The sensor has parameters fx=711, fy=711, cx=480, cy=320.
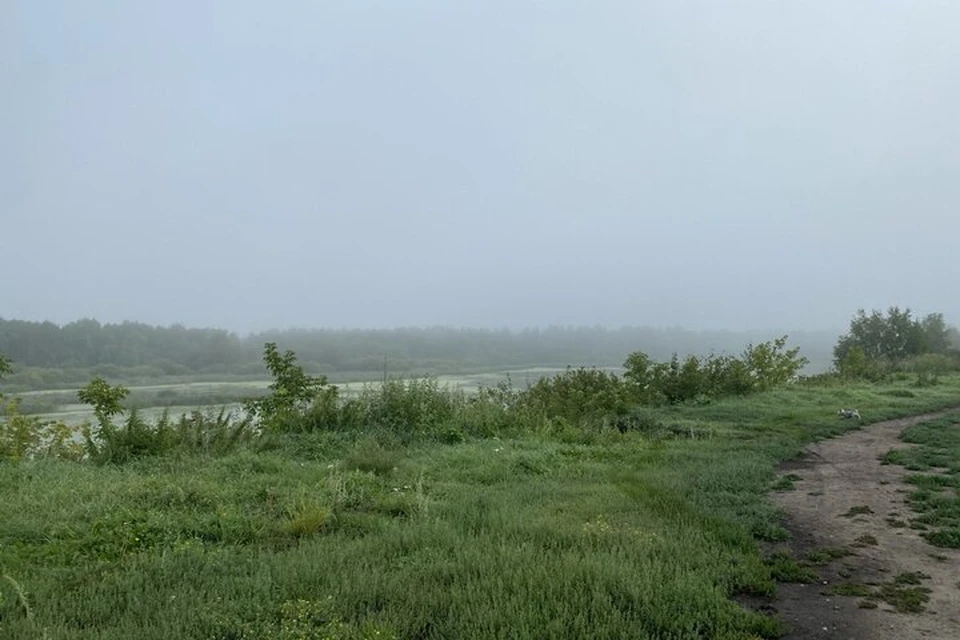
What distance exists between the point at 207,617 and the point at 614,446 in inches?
308

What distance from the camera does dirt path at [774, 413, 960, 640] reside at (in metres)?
4.04

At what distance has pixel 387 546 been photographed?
511 centimetres

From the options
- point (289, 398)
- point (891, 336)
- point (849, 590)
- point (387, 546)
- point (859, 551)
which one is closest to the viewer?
point (849, 590)

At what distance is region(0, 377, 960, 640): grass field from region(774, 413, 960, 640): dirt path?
0.26 metres

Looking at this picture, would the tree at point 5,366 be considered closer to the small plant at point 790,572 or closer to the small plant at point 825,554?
the small plant at point 790,572

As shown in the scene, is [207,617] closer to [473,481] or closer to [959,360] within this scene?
[473,481]

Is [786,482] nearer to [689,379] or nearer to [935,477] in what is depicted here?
[935,477]

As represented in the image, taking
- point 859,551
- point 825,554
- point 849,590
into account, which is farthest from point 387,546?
point 859,551

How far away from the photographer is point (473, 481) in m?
8.08

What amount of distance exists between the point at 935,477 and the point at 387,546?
640cm

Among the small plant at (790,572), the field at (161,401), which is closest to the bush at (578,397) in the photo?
the field at (161,401)

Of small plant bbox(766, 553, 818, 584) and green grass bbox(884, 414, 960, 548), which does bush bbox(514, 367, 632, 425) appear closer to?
green grass bbox(884, 414, 960, 548)

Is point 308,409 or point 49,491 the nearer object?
point 49,491

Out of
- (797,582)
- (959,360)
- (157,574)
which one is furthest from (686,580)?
(959,360)
